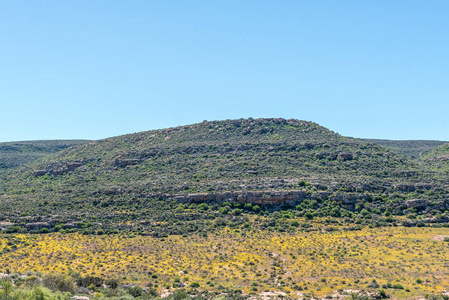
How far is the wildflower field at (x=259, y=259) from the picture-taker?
117 feet

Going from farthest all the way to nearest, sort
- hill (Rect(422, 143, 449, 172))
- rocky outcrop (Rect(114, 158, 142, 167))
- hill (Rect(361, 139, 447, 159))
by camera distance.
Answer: hill (Rect(361, 139, 447, 159))
hill (Rect(422, 143, 449, 172))
rocky outcrop (Rect(114, 158, 142, 167))

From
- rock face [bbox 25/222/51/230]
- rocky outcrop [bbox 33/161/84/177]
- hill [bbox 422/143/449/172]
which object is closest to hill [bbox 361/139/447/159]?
hill [bbox 422/143/449/172]

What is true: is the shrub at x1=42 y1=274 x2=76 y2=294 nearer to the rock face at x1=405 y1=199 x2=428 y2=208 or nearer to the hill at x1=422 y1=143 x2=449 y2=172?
the rock face at x1=405 y1=199 x2=428 y2=208

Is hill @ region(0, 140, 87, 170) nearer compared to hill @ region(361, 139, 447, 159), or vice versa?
hill @ region(0, 140, 87, 170)

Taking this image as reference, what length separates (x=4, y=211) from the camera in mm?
60281

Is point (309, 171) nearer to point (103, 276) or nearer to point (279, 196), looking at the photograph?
point (279, 196)

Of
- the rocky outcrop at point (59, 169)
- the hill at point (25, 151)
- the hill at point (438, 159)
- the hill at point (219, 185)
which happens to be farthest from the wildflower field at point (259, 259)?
the hill at point (25, 151)

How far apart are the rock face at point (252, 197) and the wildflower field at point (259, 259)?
10.3 meters

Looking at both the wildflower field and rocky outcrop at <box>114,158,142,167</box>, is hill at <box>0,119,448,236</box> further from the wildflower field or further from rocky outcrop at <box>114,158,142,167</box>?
the wildflower field

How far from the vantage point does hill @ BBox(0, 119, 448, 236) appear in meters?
58.6

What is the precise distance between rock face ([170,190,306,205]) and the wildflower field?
10.3 m

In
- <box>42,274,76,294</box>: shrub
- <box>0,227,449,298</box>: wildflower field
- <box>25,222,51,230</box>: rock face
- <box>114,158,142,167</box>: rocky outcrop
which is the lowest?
<box>0,227,449,298</box>: wildflower field

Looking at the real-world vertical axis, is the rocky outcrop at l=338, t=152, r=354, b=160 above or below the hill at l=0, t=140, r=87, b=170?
below

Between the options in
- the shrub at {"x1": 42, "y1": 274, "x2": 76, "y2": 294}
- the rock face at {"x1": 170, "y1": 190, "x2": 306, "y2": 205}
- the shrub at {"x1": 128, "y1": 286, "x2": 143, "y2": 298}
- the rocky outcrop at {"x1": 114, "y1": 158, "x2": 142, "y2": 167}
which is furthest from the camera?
the rocky outcrop at {"x1": 114, "y1": 158, "x2": 142, "y2": 167}
